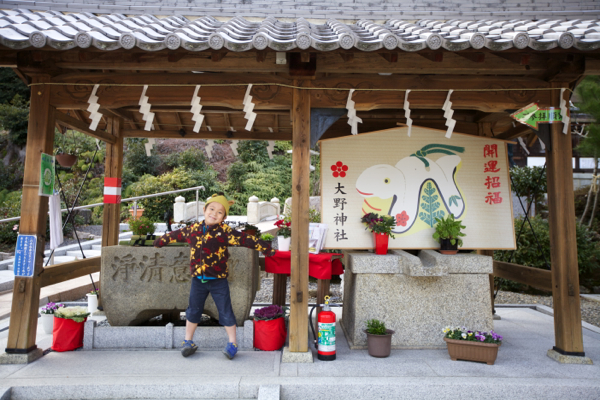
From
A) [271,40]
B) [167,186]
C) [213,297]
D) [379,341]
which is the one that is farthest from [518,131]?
[167,186]

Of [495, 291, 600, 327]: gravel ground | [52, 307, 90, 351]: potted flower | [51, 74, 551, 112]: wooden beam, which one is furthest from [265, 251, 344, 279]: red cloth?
[495, 291, 600, 327]: gravel ground

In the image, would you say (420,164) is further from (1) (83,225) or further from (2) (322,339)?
(1) (83,225)

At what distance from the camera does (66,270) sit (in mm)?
5227

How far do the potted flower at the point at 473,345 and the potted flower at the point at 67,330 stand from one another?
465 centimetres

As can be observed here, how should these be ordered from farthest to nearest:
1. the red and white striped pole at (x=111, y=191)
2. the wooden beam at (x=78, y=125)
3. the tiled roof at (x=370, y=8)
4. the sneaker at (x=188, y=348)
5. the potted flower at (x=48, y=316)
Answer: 1. the red and white striped pole at (x=111, y=191)
2. the tiled roof at (x=370, y=8)
3. the potted flower at (x=48, y=316)
4. the wooden beam at (x=78, y=125)
5. the sneaker at (x=188, y=348)

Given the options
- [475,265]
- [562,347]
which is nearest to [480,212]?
[475,265]

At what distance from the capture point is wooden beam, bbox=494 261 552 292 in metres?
5.05

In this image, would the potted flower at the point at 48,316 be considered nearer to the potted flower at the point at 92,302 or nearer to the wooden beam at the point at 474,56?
the potted flower at the point at 92,302

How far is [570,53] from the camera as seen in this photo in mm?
4488

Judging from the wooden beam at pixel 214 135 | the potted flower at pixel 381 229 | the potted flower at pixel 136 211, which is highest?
the wooden beam at pixel 214 135

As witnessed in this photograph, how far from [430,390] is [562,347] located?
6.52ft

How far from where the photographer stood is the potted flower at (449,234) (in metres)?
5.44

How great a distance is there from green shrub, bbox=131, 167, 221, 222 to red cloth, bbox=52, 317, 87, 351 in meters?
14.0

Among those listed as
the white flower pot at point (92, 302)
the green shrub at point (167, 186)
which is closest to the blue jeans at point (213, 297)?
the white flower pot at point (92, 302)
